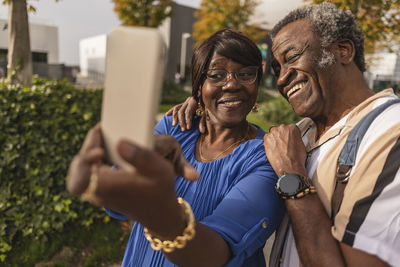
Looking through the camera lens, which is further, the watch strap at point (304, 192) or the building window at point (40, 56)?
the building window at point (40, 56)

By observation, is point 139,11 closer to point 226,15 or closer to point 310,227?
point 226,15

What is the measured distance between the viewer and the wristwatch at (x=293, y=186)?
139 centimetres

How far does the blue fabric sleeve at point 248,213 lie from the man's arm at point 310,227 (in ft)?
0.28

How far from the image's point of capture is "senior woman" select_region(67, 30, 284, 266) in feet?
2.28

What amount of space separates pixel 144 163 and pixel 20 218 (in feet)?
11.8

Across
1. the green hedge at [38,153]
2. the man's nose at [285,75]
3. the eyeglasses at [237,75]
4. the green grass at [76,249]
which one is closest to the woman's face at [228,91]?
the eyeglasses at [237,75]

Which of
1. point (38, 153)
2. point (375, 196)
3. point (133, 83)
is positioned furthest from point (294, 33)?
point (38, 153)

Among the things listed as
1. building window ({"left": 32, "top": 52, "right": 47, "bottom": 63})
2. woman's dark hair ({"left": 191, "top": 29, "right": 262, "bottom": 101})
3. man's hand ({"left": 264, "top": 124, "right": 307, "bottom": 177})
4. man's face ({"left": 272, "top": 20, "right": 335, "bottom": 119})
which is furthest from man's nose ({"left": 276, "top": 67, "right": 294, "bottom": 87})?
building window ({"left": 32, "top": 52, "right": 47, "bottom": 63})

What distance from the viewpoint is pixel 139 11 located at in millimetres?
20609

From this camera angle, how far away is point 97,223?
13.7 ft

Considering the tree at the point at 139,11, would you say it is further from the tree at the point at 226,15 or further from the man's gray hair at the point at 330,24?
the man's gray hair at the point at 330,24

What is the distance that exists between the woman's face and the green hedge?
7.77 ft

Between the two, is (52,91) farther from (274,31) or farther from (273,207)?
(273,207)

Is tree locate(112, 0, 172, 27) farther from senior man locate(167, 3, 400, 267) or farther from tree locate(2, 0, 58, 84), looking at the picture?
senior man locate(167, 3, 400, 267)
